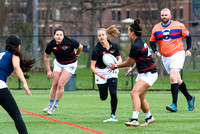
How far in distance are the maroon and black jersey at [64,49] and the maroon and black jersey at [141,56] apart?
2717 mm

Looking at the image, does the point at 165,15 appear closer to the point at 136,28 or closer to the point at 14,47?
the point at 136,28

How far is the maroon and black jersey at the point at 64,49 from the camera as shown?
11.6 metres

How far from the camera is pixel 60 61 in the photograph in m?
11.8

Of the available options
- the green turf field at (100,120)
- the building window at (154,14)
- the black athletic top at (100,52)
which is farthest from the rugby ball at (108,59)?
the building window at (154,14)

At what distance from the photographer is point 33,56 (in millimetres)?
22109

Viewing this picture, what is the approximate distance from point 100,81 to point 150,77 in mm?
1600

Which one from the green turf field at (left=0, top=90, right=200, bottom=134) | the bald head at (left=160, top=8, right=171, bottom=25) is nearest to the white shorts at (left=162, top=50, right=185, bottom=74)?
the bald head at (left=160, top=8, right=171, bottom=25)

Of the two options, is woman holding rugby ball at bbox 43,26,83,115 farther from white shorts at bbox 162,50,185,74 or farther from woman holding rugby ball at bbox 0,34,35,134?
woman holding rugby ball at bbox 0,34,35,134

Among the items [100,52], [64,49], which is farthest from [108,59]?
[64,49]

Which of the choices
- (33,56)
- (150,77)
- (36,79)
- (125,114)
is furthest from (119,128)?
Answer: (36,79)

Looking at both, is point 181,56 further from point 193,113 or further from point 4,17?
point 4,17

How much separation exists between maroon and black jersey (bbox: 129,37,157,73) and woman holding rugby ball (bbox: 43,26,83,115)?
2.73 meters

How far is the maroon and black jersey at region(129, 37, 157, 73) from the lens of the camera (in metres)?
9.20

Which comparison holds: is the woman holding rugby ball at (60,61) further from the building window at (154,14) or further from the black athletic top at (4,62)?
the building window at (154,14)
